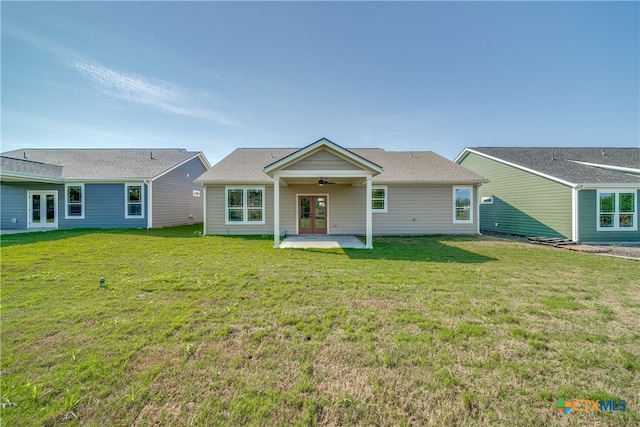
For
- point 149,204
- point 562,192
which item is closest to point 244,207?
point 149,204

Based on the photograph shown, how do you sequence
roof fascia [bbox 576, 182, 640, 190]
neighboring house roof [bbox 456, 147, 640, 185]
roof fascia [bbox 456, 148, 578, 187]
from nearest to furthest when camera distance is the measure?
1. roof fascia [bbox 576, 182, 640, 190]
2. roof fascia [bbox 456, 148, 578, 187]
3. neighboring house roof [bbox 456, 147, 640, 185]

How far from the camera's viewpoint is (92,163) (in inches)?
661

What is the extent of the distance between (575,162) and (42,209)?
32021mm

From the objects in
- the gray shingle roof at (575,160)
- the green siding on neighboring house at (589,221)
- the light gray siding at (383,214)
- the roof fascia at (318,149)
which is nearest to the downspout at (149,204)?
the light gray siding at (383,214)

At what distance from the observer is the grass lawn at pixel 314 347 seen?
6.93 feet

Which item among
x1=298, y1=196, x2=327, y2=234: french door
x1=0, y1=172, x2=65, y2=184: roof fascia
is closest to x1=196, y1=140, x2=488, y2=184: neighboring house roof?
x1=298, y1=196, x2=327, y2=234: french door

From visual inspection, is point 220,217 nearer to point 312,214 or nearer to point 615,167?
point 312,214

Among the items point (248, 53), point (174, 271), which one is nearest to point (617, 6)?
point (248, 53)

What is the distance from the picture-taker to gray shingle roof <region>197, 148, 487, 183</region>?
13.2m

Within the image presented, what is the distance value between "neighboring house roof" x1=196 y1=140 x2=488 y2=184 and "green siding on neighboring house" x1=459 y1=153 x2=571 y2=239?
260cm

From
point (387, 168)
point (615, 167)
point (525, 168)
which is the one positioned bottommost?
point (615, 167)

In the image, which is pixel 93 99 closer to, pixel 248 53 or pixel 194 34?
pixel 194 34

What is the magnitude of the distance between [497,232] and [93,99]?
80.2ft

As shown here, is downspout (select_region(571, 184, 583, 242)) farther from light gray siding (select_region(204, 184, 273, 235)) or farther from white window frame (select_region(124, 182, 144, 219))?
white window frame (select_region(124, 182, 144, 219))
